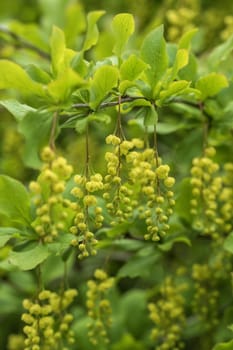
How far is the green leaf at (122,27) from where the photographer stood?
1.36 metres

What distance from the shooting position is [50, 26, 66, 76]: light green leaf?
130 centimetres

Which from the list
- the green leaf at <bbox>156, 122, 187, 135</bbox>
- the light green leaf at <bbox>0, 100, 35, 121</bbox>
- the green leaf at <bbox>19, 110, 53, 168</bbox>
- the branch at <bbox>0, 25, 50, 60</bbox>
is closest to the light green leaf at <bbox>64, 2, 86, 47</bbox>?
the branch at <bbox>0, 25, 50, 60</bbox>

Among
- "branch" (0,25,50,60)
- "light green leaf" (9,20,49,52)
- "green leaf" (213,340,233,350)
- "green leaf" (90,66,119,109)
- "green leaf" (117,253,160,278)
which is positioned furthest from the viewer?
"branch" (0,25,50,60)

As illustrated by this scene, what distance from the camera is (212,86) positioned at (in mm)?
1566

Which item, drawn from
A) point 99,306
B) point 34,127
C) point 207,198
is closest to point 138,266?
point 99,306

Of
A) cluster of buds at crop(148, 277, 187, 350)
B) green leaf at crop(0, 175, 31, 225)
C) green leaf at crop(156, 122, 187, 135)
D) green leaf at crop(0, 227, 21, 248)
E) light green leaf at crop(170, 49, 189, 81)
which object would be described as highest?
light green leaf at crop(170, 49, 189, 81)

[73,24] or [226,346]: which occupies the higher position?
[73,24]

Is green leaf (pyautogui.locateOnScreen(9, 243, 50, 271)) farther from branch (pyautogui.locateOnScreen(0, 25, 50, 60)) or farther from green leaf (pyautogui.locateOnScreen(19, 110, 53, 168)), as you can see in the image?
branch (pyautogui.locateOnScreen(0, 25, 50, 60))

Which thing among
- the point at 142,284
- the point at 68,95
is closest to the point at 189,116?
the point at 68,95

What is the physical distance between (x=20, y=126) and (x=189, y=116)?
2.21 feet

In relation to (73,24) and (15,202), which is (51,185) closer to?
(15,202)

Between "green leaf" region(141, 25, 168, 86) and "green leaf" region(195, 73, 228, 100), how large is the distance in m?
0.13

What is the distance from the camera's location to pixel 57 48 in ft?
4.35

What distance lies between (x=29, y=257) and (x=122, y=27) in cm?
51
